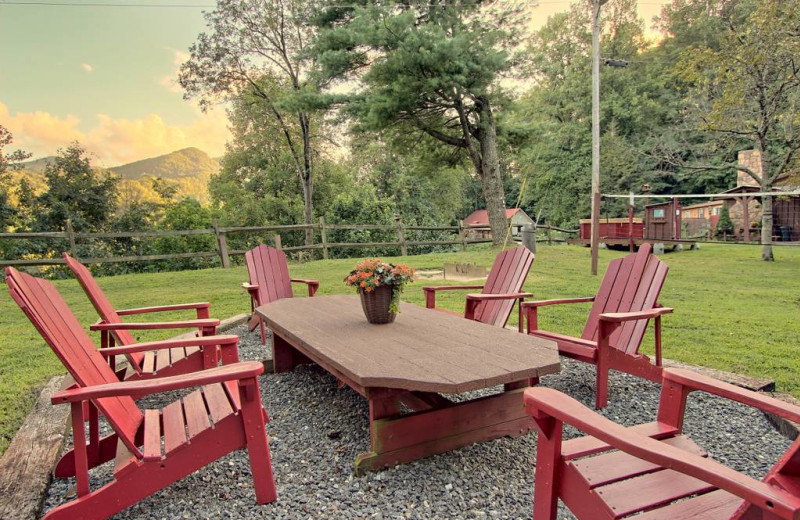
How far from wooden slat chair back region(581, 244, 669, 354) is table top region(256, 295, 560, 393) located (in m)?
0.84

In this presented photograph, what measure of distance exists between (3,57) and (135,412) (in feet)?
59.2

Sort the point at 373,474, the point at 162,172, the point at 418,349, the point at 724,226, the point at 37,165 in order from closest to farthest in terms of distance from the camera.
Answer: the point at 373,474, the point at 418,349, the point at 724,226, the point at 37,165, the point at 162,172

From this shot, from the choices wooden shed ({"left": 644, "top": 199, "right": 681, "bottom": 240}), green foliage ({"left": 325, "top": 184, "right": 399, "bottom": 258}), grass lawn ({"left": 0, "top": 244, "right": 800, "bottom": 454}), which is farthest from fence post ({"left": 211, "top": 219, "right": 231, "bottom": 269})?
wooden shed ({"left": 644, "top": 199, "right": 681, "bottom": 240})

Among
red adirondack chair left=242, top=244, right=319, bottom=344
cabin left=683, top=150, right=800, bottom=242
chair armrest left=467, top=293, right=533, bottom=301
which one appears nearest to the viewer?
chair armrest left=467, top=293, right=533, bottom=301

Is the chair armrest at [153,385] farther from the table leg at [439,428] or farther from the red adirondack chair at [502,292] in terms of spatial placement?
the red adirondack chair at [502,292]

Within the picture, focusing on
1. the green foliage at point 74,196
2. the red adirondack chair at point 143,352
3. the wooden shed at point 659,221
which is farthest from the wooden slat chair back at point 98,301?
the wooden shed at point 659,221

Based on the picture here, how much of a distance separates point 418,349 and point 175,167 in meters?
25.3

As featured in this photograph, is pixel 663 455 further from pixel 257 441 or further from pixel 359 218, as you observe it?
pixel 359 218

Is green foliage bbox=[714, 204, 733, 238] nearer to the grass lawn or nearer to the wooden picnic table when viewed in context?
the grass lawn

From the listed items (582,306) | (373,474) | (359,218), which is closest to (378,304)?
(373,474)

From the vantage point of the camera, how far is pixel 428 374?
1.84 metres

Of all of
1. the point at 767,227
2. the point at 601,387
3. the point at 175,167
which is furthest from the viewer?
the point at 175,167

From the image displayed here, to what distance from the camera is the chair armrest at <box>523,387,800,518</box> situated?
2.85ft

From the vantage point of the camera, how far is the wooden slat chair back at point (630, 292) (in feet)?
9.49
